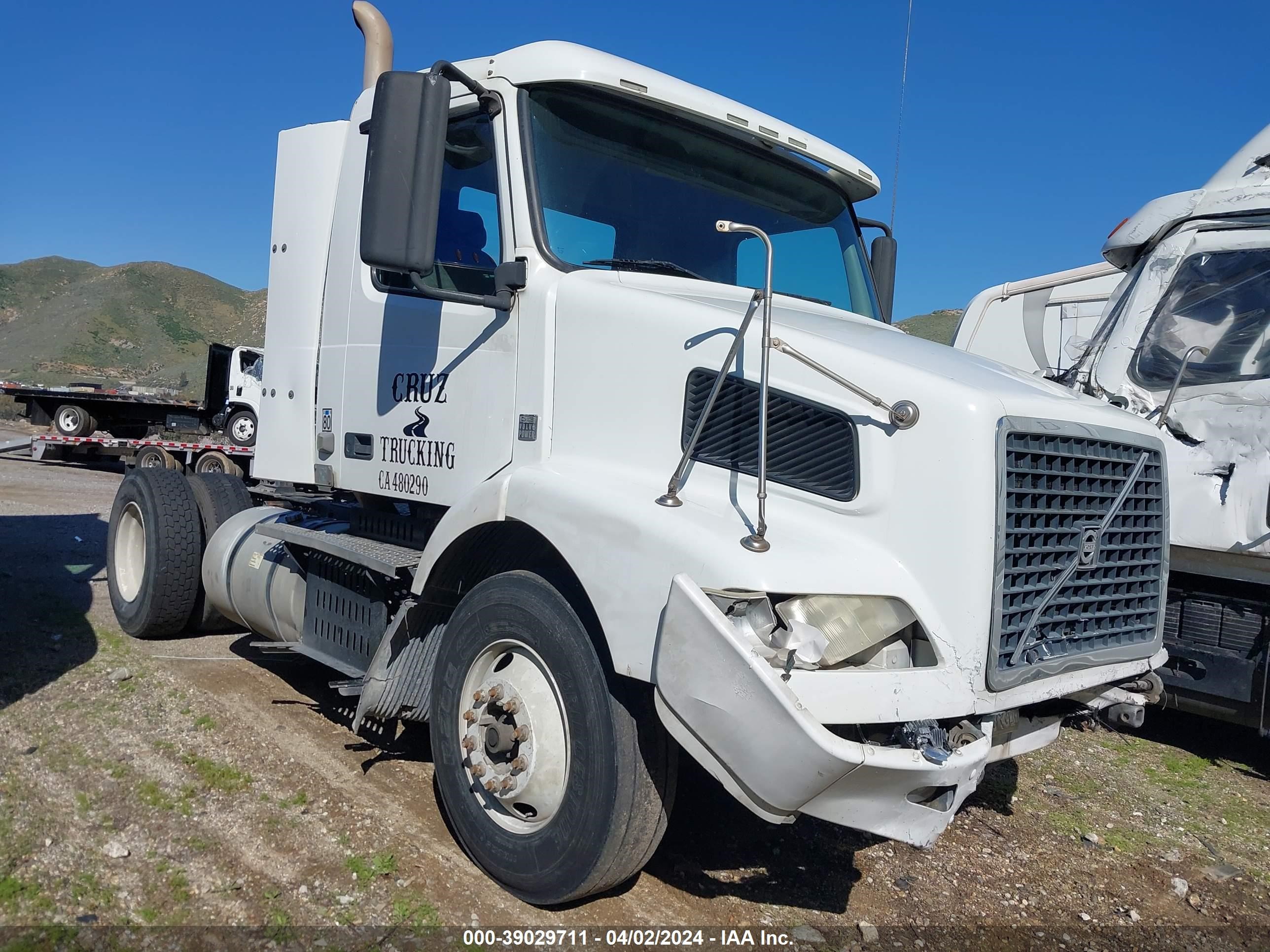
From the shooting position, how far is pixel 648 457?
301cm

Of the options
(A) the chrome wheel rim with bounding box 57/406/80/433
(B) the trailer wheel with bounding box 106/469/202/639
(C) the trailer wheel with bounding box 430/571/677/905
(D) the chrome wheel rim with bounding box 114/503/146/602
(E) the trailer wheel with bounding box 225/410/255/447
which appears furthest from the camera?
(E) the trailer wheel with bounding box 225/410/255/447

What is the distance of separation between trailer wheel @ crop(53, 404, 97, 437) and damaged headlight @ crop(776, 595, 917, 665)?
67.6 ft

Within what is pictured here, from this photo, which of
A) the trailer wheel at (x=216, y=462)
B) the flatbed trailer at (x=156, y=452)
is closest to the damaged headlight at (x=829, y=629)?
the flatbed trailer at (x=156, y=452)

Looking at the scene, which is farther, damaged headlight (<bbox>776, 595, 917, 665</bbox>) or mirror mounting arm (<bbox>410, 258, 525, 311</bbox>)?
mirror mounting arm (<bbox>410, 258, 525, 311</bbox>)

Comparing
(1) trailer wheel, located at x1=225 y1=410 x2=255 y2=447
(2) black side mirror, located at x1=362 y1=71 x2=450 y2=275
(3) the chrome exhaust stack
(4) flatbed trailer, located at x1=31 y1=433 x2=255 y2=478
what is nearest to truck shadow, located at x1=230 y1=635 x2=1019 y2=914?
(2) black side mirror, located at x1=362 y1=71 x2=450 y2=275

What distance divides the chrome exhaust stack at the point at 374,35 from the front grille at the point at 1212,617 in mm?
4787

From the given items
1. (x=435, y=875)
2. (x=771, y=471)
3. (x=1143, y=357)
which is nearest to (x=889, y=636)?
(x=771, y=471)

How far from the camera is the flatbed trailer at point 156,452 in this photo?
17031 millimetres

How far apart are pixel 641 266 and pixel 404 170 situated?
88 centimetres

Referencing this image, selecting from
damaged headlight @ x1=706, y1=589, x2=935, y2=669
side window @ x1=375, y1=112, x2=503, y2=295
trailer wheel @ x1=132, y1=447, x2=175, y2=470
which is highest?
side window @ x1=375, y1=112, x2=503, y2=295

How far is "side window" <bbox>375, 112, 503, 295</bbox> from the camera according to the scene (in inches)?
141

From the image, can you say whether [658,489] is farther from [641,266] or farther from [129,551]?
[129,551]

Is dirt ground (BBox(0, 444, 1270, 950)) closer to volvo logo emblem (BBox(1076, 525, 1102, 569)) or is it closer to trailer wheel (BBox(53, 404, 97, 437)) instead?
volvo logo emblem (BBox(1076, 525, 1102, 569))

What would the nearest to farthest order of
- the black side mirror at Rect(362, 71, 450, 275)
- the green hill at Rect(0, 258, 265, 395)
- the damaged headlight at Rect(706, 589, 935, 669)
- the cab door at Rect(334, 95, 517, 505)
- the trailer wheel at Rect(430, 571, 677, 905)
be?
the damaged headlight at Rect(706, 589, 935, 669) → the trailer wheel at Rect(430, 571, 677, 905) → the black side mirror at Rect(362, 71, 450, 275) → the cab door at Rect(334, 95, 517, 505) → the green hill at Rect(0, 258, 265, 395)
